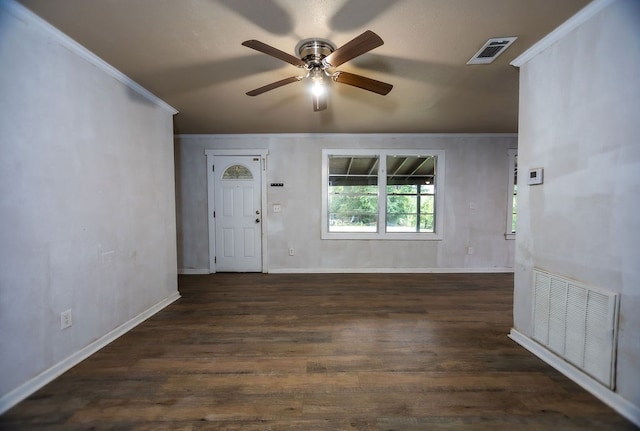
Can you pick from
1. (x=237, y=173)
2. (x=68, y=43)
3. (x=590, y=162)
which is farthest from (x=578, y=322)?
(x=237, y=173)

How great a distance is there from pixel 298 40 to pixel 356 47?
0.52 metres

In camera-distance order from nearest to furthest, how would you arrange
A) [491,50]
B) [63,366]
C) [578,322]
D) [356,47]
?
[356,47] → [578,322] → [63,366] → [491,50]

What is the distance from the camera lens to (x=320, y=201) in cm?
404

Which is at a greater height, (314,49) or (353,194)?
(314,49)

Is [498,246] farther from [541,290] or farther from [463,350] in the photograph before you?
[463,350]

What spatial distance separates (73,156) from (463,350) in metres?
3.37

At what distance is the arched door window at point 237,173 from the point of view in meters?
4.03

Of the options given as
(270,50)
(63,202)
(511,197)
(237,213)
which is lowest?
(237,213)

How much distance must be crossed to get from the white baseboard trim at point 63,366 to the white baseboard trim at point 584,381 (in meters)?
3.46

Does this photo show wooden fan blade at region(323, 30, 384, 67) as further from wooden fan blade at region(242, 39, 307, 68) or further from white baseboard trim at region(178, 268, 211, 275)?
white baseboard trim at region(178, 268, 211, 275)

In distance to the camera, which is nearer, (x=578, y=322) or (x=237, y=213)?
(x=578, y=322)

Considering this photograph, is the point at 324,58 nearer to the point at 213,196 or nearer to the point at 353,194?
the point at 353,194

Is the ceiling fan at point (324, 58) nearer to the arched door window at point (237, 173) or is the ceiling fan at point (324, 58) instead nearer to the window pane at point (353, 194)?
the window pane at point (353, 194)

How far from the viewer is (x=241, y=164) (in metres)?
4.01
